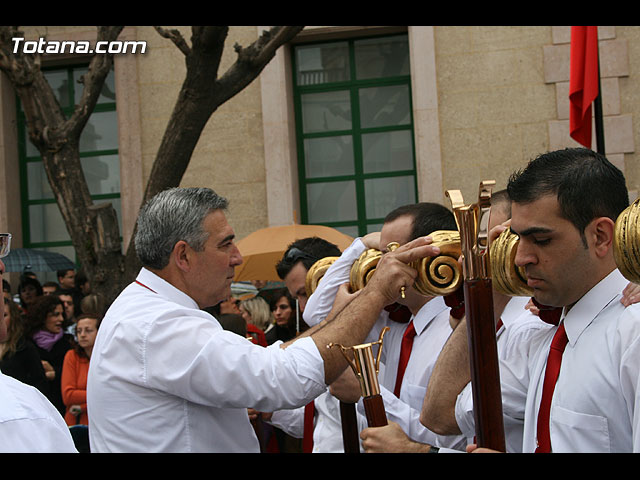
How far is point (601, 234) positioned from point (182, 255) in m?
1.53

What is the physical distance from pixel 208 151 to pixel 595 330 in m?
9.98

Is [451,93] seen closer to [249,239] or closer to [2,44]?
[249,239]

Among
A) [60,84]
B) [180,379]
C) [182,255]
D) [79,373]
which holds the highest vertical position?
[60,84]

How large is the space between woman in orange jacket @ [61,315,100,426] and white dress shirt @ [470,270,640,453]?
197 inches

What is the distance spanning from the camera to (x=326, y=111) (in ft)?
40.2

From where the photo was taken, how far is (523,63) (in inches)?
436

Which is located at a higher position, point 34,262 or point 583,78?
point 583,78

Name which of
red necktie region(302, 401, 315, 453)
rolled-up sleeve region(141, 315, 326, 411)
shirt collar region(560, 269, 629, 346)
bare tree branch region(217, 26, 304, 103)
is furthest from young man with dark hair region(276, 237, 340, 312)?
shirt collar region(560, 269, 629, 346)

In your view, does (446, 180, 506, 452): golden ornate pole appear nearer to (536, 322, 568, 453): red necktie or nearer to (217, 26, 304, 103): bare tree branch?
(536, 322, 568, 453): red necktie

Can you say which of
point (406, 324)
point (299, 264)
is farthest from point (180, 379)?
point (299, 264)

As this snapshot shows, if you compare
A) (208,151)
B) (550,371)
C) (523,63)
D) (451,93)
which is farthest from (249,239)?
(550,371)

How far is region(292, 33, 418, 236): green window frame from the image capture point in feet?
39.7

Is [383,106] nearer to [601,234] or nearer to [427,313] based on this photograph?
[427,313]
